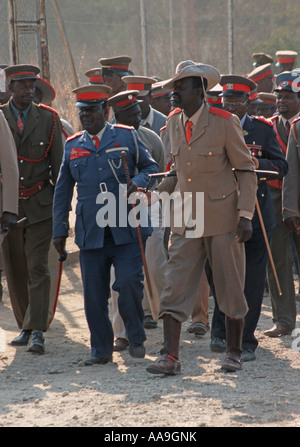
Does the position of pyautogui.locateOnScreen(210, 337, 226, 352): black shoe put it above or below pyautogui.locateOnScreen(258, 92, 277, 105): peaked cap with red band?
below

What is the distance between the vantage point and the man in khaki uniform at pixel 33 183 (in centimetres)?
712

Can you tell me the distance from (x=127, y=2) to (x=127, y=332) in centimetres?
2031

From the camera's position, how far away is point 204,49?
25750 millimetres

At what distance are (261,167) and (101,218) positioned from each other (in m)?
1.25

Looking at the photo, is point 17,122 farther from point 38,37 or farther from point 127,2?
point 127,2

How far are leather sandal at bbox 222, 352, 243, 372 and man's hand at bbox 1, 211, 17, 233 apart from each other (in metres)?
1.88

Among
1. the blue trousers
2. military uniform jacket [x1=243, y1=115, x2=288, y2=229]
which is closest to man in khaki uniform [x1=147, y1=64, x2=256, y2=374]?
the blue trousers

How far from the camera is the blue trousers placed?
636cm

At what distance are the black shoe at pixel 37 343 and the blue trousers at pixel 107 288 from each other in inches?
26.1

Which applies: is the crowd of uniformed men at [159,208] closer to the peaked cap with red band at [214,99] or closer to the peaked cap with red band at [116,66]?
the peaked cap with red band at [214,99]

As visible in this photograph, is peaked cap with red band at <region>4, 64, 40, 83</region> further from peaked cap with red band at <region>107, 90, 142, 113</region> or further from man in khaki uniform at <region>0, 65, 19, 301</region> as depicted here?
peaked cap with red band at <region>107, 90, 142, 113</region>

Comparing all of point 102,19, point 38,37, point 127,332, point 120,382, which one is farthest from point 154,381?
point 102,19

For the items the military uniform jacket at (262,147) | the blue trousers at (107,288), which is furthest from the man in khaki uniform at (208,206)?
the military uniform jacket at (262,147)
